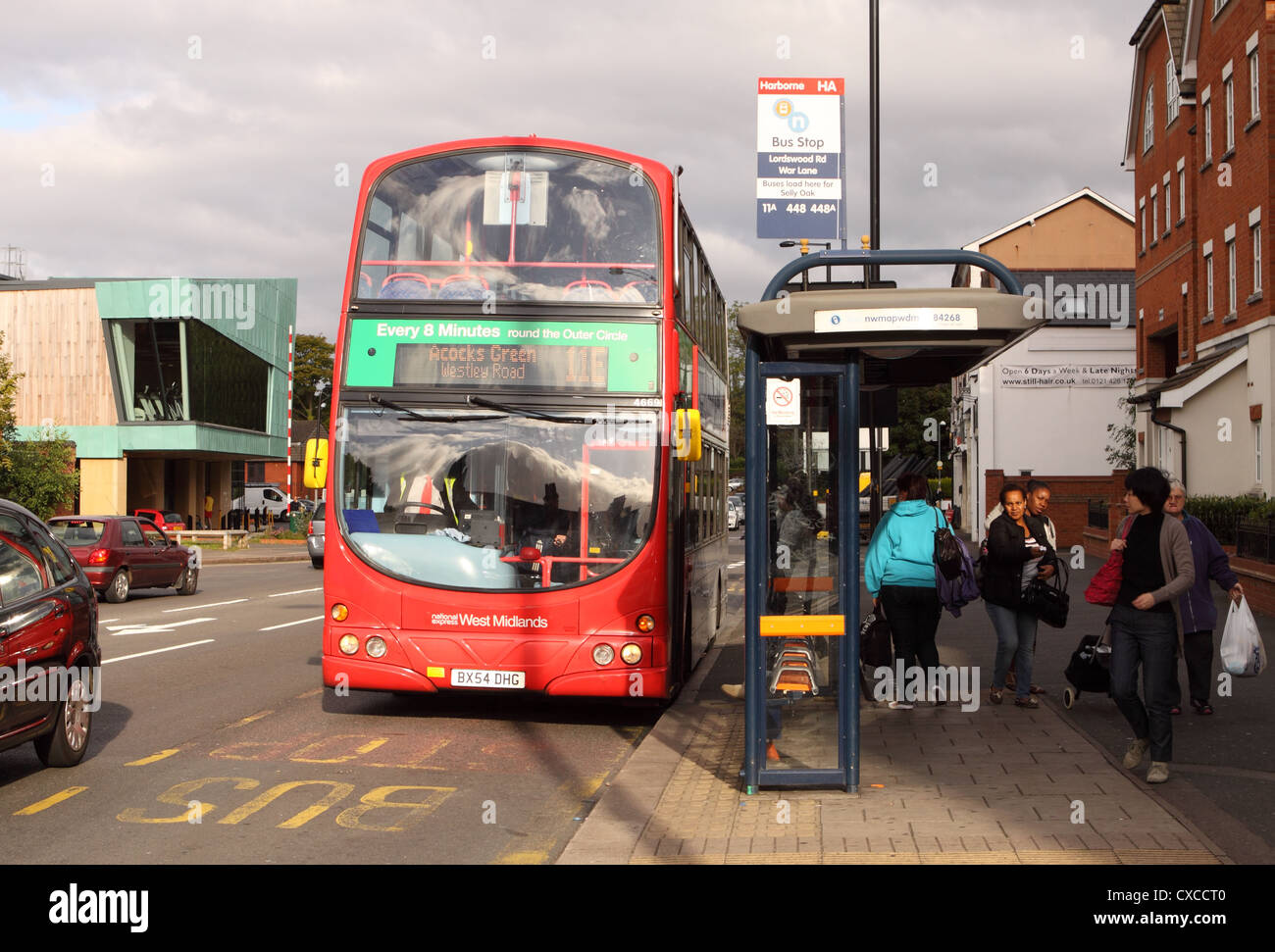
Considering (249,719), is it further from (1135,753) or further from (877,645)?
(1135,753)

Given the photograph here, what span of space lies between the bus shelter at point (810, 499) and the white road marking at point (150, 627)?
481 inches

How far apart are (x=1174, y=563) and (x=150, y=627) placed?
14.4 meters

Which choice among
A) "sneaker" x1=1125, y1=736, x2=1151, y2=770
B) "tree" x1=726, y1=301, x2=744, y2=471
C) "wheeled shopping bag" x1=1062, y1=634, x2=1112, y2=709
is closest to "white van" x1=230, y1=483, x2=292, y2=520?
"tree" x1=726, y1=301, x2=744, y2=471

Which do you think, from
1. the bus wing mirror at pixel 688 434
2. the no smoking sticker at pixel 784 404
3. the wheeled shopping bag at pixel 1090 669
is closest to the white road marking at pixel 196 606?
the bus wing mirror at pixel 688 434

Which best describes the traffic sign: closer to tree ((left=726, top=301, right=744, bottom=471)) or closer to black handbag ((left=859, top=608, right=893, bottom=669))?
black handbag ((left=859, top=608, right=893, bottom=669))

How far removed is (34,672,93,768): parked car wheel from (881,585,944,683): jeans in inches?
210

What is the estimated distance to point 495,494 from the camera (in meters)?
9.91

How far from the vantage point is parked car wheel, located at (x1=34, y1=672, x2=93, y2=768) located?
26.6 ft

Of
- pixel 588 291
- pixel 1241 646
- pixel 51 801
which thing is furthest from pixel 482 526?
pixel 1241 646

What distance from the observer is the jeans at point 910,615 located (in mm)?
9711

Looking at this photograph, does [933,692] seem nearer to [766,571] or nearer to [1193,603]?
[1193,603]

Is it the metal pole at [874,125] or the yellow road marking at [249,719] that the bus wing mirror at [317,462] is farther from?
the metal pole at [874,125]
